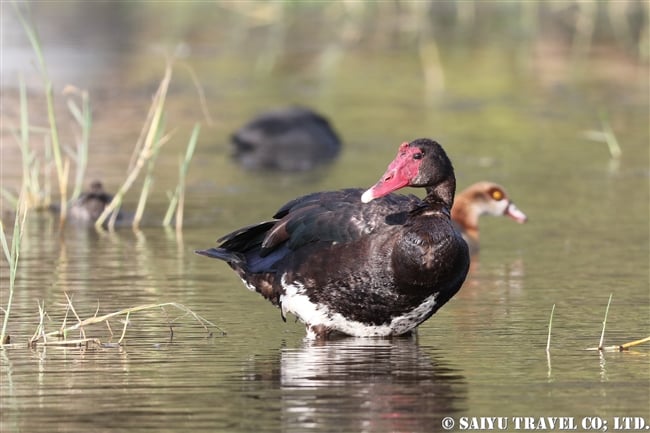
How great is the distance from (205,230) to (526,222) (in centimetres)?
284

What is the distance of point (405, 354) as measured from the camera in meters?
8.42

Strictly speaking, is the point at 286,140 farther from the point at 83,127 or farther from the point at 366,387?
the point at 366,387

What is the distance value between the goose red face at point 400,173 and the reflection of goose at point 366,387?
856mm

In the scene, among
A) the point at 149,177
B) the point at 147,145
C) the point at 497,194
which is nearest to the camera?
the point at 147,145

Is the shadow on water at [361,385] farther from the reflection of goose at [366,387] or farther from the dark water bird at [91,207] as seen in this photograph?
the dark water bird at [91,207]

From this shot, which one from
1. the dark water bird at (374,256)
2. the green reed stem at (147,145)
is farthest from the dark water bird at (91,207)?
the dark water bird at (374,256)

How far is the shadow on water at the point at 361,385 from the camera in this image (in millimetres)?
6879

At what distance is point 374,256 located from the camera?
27.7 ft

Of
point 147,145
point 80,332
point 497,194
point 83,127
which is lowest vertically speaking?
point 80,332

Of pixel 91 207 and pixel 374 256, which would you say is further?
pixel 91 207

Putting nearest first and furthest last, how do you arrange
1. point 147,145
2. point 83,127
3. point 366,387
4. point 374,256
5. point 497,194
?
point 366,387
point 374,256
point 147,145
point 83,127
point 497,194

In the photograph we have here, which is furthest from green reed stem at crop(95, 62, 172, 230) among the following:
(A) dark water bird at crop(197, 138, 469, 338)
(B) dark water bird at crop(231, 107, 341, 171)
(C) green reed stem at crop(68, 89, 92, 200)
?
(B) dark water bird at crop(231, 107, 341, 171)

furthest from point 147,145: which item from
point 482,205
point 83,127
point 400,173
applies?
point 400,173

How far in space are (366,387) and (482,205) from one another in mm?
5710
